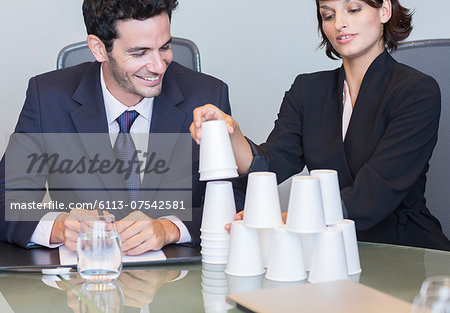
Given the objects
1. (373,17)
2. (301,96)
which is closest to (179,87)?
(301,96)

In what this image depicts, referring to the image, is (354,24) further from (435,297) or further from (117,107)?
(435,297)

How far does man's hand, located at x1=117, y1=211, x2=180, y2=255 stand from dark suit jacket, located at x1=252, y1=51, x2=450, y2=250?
52cm

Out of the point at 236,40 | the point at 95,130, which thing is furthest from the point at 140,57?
the point at 236,40

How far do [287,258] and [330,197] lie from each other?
18cm

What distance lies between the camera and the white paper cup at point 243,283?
121 cm

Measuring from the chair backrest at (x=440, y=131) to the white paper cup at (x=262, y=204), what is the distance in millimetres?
1065

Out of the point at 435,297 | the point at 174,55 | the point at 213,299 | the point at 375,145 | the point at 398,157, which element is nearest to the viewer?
the point at 435,297

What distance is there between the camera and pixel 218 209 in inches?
55.7

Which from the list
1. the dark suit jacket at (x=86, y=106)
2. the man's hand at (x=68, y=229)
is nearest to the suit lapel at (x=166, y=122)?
the dark suit jacket at (x=86, y=106)

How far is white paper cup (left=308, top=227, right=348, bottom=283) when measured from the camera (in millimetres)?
1205

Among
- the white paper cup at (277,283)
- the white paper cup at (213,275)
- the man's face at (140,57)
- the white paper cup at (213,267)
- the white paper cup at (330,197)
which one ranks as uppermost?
the man's face at (140,57)

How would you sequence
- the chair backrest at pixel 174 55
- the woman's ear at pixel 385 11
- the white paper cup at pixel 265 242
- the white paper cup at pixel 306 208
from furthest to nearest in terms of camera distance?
1. the chair backrest at pixel 174 55
2. the woman's ear at pixel 385 11
3. the white paper cup at pixel 265 242
4. the white paper cup at pixel 306 208

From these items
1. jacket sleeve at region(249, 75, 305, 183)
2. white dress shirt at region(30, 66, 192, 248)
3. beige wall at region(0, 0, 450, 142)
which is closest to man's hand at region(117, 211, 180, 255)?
white dress shirt at region(30, 66, 192, 248)

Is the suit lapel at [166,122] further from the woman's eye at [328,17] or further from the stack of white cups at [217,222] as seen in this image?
the stack of white cups at [217,222]
